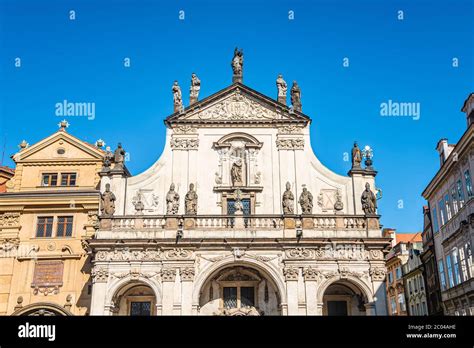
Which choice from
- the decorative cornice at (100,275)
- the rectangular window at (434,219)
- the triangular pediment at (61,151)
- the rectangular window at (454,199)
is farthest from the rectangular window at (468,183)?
the triangular pediment at (61,151)

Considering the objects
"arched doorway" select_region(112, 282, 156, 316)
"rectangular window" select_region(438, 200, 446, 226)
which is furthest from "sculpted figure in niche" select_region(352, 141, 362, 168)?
"arched doorway" select_region(112, 282, 156, 316)

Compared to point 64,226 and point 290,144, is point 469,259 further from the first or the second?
point 64,226

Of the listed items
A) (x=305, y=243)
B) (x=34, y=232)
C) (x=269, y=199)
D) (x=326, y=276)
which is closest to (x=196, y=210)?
(x=269, y=199)

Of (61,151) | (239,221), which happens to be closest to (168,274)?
(239,221)

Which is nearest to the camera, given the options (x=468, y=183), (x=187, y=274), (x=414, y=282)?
(x=187, y=274)

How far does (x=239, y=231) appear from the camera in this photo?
79.9 feet

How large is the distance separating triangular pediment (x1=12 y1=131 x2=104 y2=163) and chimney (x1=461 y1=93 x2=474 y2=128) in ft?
68.0

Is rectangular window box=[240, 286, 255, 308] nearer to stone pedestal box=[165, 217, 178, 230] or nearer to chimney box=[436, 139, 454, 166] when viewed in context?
stone pedestal box=[165, 217, 178, 230]

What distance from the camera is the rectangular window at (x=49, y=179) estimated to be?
29.0 m

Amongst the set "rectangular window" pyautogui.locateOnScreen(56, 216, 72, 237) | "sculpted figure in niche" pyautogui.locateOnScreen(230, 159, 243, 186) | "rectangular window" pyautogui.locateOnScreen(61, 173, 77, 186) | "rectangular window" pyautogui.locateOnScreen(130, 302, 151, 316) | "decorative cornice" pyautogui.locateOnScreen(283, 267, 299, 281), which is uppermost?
"rectangular window" pyautogui.locateOnScreen(61, 173, 77, 186)

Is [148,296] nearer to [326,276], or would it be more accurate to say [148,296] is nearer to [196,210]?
[196,210]

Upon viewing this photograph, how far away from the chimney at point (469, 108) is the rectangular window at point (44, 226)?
23.2m

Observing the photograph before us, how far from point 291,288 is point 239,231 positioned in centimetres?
380

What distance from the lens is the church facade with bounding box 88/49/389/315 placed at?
23719mm
